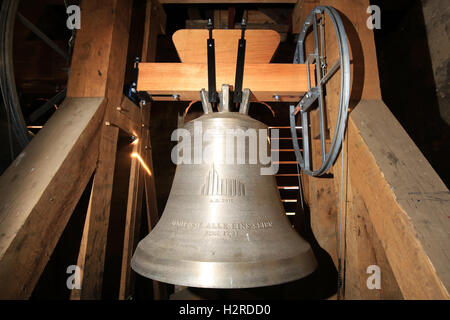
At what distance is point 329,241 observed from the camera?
1194 millimetres

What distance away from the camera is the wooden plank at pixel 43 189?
2.17ft

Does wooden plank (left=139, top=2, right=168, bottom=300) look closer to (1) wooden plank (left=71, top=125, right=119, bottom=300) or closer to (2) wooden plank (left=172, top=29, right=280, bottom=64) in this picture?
(1) wooden plank (left=71, top=125, right=119, bottom=300)

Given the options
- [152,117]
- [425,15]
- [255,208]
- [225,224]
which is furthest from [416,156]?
[152,117]

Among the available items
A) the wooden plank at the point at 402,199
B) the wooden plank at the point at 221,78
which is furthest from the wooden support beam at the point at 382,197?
the wooden plank at the point at 221,78

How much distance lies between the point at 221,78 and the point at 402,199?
0.79 m

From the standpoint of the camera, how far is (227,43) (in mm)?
1068

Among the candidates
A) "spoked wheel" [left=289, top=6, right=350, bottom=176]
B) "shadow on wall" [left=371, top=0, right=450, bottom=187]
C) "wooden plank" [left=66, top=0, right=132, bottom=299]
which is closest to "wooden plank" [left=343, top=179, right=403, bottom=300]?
"spoked wheel" [left=289, top=6, right=350, bottom=176]

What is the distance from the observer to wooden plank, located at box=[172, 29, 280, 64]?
3.47 ft

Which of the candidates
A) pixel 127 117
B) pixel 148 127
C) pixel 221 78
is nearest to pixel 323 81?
pixel 221 78

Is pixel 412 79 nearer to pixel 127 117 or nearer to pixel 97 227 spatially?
pixel 127 117

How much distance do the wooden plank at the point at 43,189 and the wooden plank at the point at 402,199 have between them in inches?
39.7
